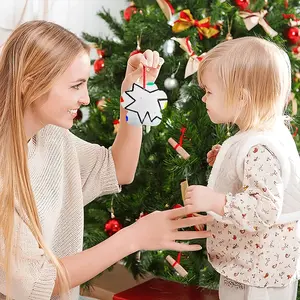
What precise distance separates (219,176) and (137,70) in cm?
35

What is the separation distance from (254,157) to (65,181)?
0.57 m

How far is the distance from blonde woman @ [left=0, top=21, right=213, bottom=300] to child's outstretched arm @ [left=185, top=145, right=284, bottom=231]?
0.05 meters

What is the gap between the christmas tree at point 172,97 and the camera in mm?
1929

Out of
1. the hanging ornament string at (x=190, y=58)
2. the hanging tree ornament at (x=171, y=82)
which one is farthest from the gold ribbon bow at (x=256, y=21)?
the hanging tree ornament at (x=171, y=82)

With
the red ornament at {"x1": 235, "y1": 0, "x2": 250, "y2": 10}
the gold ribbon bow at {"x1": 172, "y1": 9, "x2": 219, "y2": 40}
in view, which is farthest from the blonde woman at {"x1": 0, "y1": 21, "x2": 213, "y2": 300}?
the red ornament at {"x1": 235, "y1": 0, "x2": 250, "y2": 10}

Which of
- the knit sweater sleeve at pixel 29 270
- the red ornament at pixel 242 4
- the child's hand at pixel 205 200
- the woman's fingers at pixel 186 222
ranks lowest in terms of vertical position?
the knit sweater sleeve at pixel 29 270

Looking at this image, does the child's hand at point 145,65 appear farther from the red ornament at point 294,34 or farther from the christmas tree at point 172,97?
the red ornament at point 294,34

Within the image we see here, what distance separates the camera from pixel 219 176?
5.06 ft

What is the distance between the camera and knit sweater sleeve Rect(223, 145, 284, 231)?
138 cm

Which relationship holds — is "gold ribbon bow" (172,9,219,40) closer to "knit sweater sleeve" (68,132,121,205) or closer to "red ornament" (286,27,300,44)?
"red ornament" (286,27,300,44)

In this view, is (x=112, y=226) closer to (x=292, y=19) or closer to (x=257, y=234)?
(x=257, y=234)

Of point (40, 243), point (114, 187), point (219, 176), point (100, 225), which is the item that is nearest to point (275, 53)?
point (219, 176)

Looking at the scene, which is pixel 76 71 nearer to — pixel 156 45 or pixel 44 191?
pixel 44 191

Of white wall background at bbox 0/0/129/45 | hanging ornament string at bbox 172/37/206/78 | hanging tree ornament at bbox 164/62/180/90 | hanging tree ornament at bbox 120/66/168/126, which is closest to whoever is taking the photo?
hanging tree ornament at bbox 120/66/168/126
